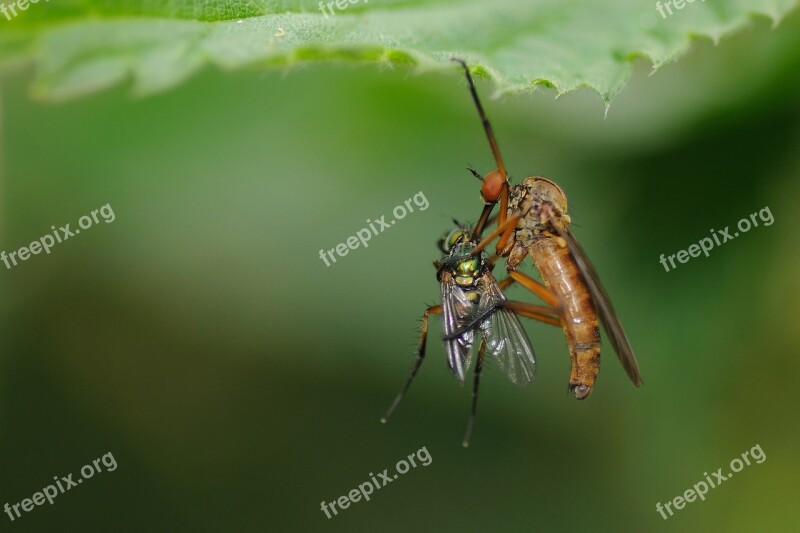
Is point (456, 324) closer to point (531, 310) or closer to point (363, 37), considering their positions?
point (531, 310)

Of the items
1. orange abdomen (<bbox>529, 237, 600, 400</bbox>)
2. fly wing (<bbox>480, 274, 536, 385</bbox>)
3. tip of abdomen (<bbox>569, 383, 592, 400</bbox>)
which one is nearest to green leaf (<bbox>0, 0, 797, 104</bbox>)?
orange abdomen (<bbox>529, 237, 600, 400</bbox>)

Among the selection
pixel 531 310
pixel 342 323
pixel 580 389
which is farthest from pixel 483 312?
pixel 342 323

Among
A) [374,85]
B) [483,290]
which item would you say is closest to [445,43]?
[483,290]

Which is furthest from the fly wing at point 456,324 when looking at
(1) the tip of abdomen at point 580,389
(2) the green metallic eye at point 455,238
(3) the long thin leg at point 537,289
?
(1) the tip of abdomen at point 580,389

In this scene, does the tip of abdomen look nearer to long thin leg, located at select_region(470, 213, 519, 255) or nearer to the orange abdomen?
the orange abdomen

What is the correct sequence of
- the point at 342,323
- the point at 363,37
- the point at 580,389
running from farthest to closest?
the point at 342,323 < the point at 580,389 < the point at 363,37

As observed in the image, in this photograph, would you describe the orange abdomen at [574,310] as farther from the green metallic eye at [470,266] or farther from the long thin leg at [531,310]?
the green metallic eye at [470,266]
